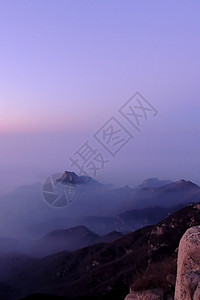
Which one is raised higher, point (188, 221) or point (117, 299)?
point (117, 299)

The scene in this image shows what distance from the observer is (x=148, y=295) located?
11.4 metres

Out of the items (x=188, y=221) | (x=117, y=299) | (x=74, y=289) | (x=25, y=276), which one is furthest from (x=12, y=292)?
(x=117, y=299)

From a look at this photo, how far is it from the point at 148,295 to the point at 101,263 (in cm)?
11777

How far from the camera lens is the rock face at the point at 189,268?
906 centimetres

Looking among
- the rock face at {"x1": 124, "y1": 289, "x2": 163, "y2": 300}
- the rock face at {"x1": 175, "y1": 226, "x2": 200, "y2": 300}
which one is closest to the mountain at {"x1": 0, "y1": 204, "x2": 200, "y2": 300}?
the rock face at {"x1": 124, "y1": 289, "x2": 163, "y2": 300}

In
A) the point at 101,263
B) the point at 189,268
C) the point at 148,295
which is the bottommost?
the point at 101,263

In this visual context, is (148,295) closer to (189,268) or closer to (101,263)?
(189,268)

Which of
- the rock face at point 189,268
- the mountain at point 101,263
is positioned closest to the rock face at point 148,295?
the rock face at point 189,268

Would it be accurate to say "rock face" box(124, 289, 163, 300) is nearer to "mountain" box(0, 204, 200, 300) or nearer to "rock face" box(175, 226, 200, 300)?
"rock face" box(175, 226, 200, 300)

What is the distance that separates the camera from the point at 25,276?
148 metres

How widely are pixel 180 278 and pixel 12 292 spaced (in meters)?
136

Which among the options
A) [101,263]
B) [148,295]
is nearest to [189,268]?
[148,295]

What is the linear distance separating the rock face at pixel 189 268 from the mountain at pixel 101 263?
75.2m

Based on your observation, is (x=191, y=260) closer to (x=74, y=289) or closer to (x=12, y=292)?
(x=74, y=289)
